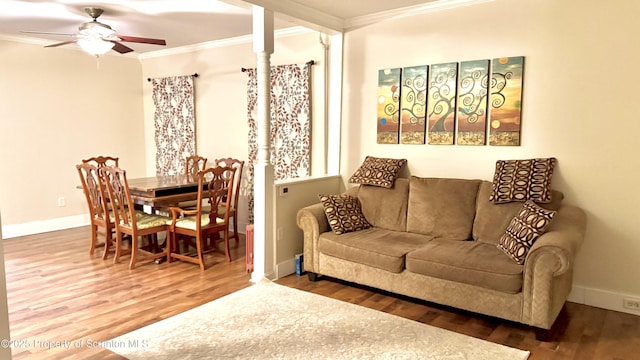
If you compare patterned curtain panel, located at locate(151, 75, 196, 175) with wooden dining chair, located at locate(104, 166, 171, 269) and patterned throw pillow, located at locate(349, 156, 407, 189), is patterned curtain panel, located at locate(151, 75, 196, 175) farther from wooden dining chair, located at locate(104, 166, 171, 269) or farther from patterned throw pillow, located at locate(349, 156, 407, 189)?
patterned throw pillow, located at locate(349, 156, 407, 189)

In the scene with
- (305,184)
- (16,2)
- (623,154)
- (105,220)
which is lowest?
(105,220)

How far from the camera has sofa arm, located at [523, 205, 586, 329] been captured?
2.78 m

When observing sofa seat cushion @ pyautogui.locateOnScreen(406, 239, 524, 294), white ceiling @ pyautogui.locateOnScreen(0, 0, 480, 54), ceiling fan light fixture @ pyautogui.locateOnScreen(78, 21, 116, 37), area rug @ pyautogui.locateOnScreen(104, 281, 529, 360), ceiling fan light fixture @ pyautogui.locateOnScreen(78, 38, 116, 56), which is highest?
white ceiling @ pyautogui.locateOnScreen(0, 0, 480, 54)

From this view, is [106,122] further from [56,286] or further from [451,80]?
[451,80]

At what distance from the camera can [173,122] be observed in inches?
264

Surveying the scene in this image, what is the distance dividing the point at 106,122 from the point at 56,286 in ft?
11.3

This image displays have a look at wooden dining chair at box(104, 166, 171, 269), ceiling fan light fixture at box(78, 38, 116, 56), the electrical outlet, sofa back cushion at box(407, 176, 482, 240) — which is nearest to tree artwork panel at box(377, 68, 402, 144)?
sofa back cushion at box(407, 176, 482, 240)

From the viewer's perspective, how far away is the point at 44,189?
6.10m

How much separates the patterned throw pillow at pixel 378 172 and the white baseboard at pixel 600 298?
5.84 feet

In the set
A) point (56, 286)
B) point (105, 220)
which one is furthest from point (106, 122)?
point (56, 286)

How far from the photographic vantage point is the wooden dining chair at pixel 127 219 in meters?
4.37

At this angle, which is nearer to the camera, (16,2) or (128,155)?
(16,2)

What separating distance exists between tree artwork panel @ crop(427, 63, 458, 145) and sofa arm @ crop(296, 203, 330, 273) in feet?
4.30

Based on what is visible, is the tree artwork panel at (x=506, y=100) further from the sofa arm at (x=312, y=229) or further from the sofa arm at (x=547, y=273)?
the sofa arm at (x=312, y=229)
